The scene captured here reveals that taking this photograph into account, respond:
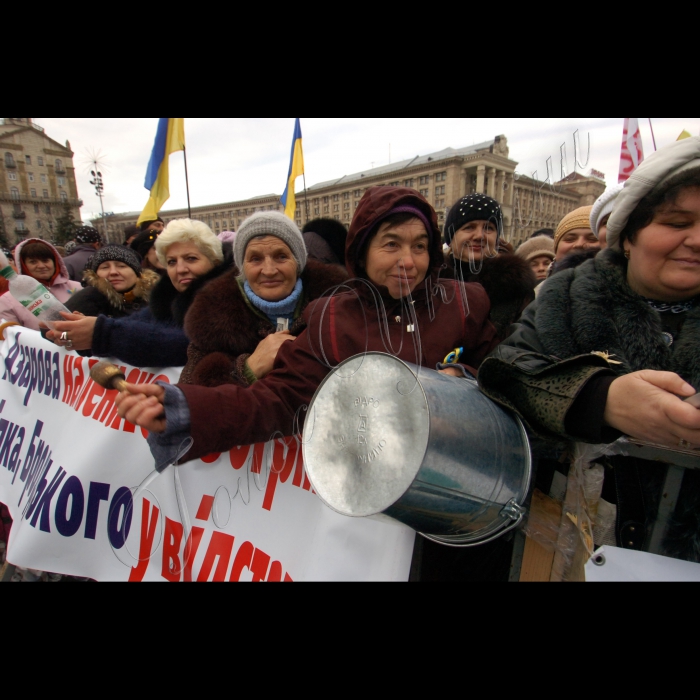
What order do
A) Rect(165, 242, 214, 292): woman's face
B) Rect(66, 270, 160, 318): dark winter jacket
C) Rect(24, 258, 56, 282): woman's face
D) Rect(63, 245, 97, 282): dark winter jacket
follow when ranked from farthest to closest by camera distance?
Rect(63, 245, 97, 282): dark winter jacket, Rect(24, 258, 56, 282): woman's face, Rect(66, 270, 160, 318): dark winter jacket, Rect(165, 242, 214, 292): woman's face

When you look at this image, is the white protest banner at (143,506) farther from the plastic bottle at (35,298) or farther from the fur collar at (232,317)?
the fur collar at (232,317)

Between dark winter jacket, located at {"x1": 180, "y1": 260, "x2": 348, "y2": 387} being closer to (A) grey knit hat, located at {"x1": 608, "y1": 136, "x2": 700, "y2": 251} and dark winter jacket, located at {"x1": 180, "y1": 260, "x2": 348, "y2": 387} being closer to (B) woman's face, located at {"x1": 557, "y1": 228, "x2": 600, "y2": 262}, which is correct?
(A) grey knit hat, located at {"x1": 608, "y1": 136, "x2": 700, "y2": 251}

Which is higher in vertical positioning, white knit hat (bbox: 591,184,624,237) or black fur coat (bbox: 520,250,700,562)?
white knit hat (bbox: 591,184,624,237)

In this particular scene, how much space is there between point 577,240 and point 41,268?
4523 millimetres

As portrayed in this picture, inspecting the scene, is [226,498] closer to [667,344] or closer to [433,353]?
[433,353]

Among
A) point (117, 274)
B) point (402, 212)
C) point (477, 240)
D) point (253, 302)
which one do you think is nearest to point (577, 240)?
point (477, 240)

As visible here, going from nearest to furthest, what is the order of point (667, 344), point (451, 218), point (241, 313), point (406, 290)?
point (667, 344) < point (406, 290) < point (241, 313) < point (451, 218)

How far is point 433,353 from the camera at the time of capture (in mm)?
1376

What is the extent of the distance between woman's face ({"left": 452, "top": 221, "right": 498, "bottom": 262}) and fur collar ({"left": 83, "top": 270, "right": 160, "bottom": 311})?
2.04 meters

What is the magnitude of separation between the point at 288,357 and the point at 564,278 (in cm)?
97

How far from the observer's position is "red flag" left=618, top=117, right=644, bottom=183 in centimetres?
273

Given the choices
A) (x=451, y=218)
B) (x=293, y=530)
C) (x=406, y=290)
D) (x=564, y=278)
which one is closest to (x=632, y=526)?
(x=564, y=278)

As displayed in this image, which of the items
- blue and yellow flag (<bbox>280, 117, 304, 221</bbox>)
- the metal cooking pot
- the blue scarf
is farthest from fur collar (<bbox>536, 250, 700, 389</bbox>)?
blue and yellow flag (<bbox>280, 117, 304, 221</bbox>)

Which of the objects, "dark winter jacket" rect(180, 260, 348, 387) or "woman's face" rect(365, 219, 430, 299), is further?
"dark winter jacket" rect(180, 260, 348, 387)
